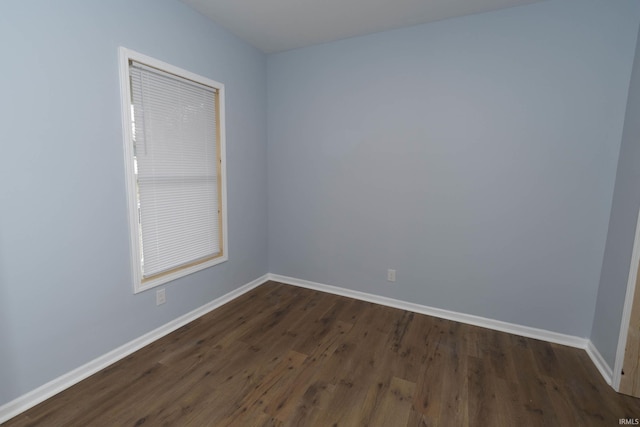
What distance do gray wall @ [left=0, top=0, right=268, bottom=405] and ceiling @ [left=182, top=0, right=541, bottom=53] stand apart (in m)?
0.38

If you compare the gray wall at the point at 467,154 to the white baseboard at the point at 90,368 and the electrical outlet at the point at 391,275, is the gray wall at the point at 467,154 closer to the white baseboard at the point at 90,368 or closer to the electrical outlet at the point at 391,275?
the electrical outlet at the point at 391,275

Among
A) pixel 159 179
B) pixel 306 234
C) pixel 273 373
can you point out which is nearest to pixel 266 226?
pixel 306 234

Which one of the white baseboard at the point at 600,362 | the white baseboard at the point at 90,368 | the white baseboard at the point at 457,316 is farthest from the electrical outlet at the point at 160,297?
the white baseboard at the point at 600,362

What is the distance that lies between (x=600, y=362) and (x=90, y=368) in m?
3.57

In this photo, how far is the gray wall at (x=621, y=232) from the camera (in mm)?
1900

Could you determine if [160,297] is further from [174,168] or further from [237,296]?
[174,168]

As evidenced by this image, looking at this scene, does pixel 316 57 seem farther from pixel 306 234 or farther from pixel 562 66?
pixel 562 66

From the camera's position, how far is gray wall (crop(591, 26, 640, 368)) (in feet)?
6.23

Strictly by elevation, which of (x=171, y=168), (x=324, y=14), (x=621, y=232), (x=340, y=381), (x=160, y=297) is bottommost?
(x=340, y=381)

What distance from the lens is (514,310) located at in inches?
100

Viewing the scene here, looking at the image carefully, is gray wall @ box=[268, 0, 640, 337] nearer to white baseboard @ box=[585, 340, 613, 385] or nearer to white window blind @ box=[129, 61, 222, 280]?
white baseboard @ box=[585, 340, 613, 385]

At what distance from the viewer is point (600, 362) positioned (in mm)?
2092

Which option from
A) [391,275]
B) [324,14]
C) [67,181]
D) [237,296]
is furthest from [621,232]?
[67,181]

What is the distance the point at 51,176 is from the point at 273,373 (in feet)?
6.08
